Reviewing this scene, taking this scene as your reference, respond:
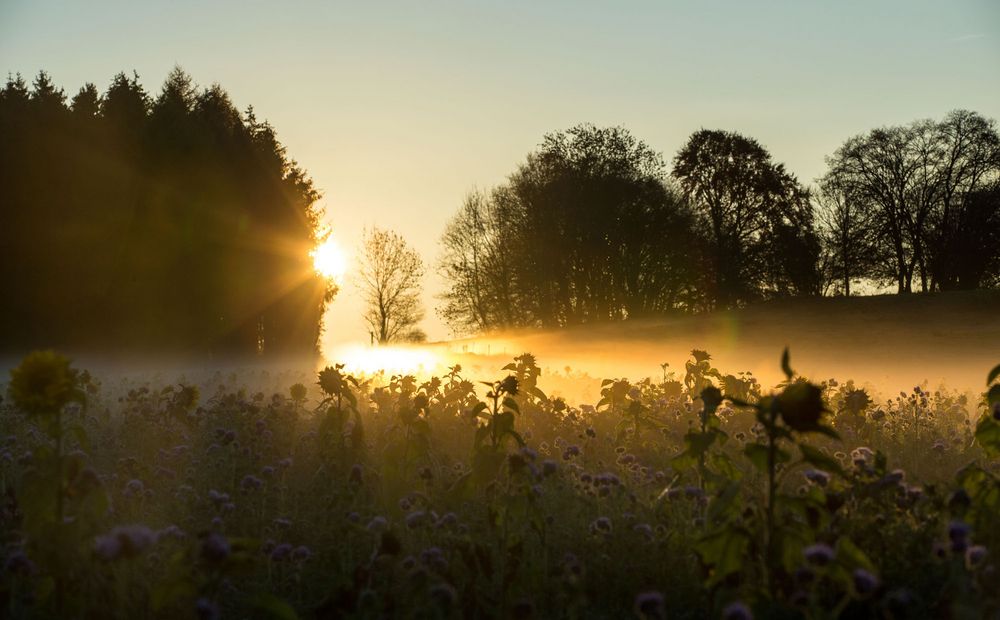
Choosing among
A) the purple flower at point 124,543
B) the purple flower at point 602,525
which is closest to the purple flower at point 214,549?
the purple flower at point 124,543

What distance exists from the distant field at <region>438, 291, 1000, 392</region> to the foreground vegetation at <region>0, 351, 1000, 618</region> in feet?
35.7

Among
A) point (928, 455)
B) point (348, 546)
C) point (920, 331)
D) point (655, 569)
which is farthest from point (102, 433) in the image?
point (920, 331)

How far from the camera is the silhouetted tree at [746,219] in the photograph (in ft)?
134

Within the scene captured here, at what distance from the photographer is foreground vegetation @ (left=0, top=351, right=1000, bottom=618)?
3.23 meters

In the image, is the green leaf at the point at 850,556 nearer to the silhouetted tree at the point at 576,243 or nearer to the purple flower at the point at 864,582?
the purple flower at the point at 864,582

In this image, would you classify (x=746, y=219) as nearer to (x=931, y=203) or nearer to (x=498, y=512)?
(x=931, y=203)

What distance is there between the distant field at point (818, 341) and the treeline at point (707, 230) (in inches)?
229

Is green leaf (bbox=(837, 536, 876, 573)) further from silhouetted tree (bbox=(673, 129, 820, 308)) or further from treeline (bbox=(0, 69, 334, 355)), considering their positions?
silhouetted tree (bbox=(673, 129, 820, 308))

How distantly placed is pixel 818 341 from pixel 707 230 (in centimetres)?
1576

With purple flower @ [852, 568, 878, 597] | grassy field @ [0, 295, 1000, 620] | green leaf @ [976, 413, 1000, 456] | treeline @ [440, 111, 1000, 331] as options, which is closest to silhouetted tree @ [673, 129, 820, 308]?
treeline @ [440, 111, 1000, 331]

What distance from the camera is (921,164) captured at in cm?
3894

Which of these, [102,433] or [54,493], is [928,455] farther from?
[102,433]

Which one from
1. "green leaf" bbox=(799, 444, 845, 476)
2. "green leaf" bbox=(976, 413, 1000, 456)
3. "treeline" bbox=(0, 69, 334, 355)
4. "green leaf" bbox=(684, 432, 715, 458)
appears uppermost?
"treeline" bbox=(0, 69, 334, 355)

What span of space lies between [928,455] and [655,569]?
12.9 ft
